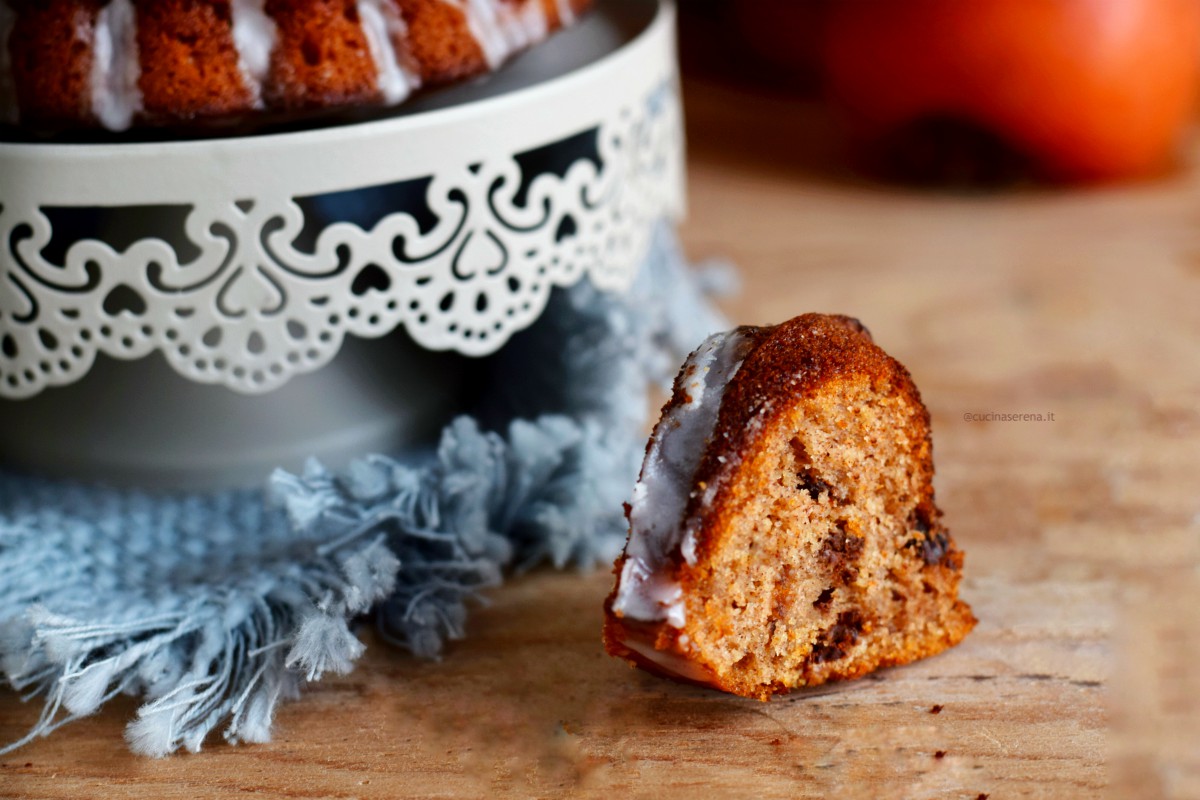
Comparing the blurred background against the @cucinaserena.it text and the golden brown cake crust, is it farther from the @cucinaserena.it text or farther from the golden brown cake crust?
the golden brown cake crust

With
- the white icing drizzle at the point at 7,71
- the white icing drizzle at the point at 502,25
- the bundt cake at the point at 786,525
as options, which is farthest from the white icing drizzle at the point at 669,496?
the white icing drizzle at the point at 7,71

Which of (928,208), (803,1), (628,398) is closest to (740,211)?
(928,208)

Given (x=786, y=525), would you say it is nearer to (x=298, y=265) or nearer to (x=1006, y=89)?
(x=298, y=265)

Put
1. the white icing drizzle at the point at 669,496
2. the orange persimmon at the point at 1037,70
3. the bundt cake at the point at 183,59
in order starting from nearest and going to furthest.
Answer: the white icing drizzle at the point at 669,496 → the bundt cake at the point at 183,59 → the orange persimmon at the point at 1037,70

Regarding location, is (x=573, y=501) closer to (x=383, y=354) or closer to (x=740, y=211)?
(x=383, y=354)

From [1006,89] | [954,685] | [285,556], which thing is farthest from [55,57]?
[1006,89]

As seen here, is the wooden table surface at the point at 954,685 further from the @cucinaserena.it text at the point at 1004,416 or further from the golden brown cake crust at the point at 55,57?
the golden brown cake crust at the point at 55,57

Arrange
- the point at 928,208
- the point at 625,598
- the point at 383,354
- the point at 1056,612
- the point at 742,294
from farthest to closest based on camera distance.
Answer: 1. the point at 928,208
2. the point at 742,294
3. the point at 383,354
4. the point at 1056,612
5. the point at 625,598
